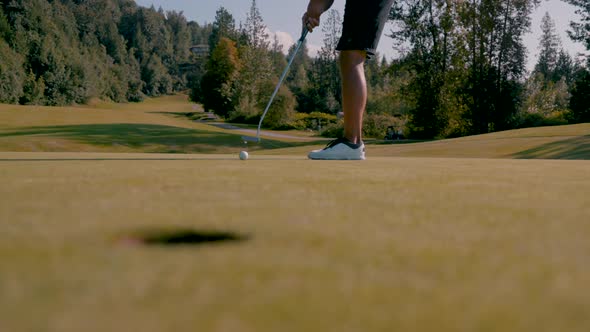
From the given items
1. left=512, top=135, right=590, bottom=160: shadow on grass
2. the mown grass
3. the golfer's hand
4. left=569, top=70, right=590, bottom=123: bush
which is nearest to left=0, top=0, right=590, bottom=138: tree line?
left=569, top=70, right=590, bottom=123: bush

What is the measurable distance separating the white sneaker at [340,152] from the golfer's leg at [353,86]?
5.5 inches

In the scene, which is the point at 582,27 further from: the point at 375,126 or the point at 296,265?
the point at 296,265

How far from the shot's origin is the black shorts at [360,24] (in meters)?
3.70

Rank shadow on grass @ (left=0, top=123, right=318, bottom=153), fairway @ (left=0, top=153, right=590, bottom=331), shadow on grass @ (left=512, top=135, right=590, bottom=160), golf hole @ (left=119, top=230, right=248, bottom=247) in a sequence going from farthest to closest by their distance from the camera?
shadow on grass @ (left=0, top=123, right=318, bottom=153) → shadow on grass @ (left=512, top=135, right=590, bottom=160) → golf hole @ (left=119, top=230, right=248, bottom=247) → fairway @ (left=0, top=153, right=590, bottom=331)

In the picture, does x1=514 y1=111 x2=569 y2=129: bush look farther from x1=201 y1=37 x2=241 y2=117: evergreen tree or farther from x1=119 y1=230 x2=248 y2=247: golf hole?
x1=201 y1=37 x2=241 y2=117: evergreen tree

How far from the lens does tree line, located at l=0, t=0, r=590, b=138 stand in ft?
75.0

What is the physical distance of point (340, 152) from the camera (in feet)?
12.4

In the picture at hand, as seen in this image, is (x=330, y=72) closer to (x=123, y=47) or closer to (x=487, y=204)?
(x=123, y=47)

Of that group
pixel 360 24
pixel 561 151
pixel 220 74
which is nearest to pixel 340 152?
pixel 360 24

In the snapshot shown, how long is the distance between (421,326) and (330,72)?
50.1m

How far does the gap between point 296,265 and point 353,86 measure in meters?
3.29

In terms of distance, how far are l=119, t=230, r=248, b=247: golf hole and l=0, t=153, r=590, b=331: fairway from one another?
0.01 meters

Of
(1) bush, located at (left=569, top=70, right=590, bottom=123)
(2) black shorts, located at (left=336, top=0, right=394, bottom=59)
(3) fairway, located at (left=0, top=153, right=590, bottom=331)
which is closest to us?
(3) fairway, located at (left=0, top=153, right=590, bottom=331)

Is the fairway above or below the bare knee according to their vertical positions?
below
